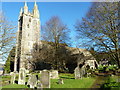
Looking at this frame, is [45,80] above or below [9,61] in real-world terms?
below

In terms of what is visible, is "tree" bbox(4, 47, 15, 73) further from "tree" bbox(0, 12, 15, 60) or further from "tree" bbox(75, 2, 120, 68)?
"tree" bbox(75, 2, 120, 68)

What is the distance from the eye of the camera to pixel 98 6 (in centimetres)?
1298

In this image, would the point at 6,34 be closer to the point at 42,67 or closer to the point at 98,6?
the point at 98,6

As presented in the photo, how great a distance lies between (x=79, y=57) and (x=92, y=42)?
13.5 m

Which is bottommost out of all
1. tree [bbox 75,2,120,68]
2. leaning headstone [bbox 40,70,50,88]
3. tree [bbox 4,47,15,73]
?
leaning headstone [bbox 40,70,50,88]

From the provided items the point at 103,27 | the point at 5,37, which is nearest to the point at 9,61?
the point at 5,37

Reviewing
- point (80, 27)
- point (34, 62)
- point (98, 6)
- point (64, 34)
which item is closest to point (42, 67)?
point (34, 62)

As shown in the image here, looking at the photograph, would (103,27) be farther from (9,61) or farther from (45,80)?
(9,61)

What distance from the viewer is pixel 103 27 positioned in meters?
12.9

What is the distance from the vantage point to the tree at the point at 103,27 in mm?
12109

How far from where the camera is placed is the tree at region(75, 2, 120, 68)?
12.1 meters

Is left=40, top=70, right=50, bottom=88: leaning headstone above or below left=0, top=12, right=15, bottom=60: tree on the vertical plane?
below

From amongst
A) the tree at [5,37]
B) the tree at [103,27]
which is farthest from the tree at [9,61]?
→ the tree at [103,27]

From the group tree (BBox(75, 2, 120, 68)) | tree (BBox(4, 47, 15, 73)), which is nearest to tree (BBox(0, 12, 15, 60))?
tree (BBox(4, 47, 15, 73))
